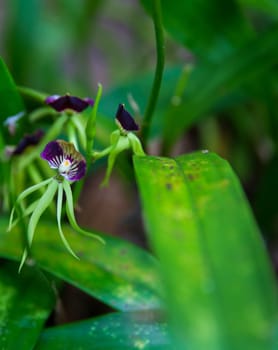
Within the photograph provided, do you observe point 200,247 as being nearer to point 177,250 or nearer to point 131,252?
point 177,250

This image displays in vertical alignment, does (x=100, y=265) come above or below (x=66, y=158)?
below

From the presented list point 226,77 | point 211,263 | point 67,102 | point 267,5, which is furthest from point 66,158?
point 267,5

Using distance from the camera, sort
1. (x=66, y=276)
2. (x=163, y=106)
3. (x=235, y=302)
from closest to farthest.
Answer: (x=235, y=302) < (x=66, y=276) < (x=163, y=106)

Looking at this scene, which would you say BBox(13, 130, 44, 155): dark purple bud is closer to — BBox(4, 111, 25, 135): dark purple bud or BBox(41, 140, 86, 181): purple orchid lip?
BBox(4, 111, 25, 135): dark purple bud

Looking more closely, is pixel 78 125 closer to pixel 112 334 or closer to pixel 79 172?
pixel 79 172

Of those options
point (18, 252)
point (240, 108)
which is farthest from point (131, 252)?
point (240, 108)

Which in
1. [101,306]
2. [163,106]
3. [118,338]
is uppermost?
[163,106]

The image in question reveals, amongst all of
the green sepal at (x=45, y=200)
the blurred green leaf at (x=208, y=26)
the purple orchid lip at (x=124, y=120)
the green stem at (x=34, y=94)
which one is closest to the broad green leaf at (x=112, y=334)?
the green sepal at (x=45, y=200)
